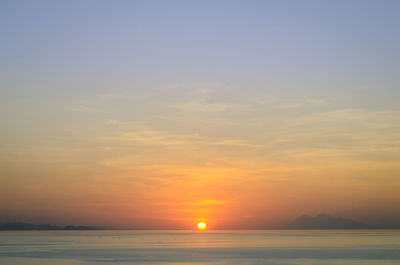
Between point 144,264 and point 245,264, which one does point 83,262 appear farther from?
point 245,264

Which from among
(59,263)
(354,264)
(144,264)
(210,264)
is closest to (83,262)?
(59,263)

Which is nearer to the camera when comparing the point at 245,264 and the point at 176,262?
the point at 245,264

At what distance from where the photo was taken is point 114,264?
38.3 m

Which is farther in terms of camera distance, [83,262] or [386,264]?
[83,262]

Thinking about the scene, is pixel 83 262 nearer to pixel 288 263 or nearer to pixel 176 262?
pixel 176 262

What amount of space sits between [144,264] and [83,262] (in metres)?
5.24

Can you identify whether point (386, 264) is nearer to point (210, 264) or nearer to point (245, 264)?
point (245, 264)

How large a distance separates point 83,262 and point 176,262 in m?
7.23

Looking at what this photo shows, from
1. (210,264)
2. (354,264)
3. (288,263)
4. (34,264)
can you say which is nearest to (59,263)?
(34,264)

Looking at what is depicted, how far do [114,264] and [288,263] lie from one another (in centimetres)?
1284

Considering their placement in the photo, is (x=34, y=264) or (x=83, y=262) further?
(x=83, y=262)

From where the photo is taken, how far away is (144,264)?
126 feet

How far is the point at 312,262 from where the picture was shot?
39312mm

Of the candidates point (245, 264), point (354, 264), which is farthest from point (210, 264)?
point (354, 264)
